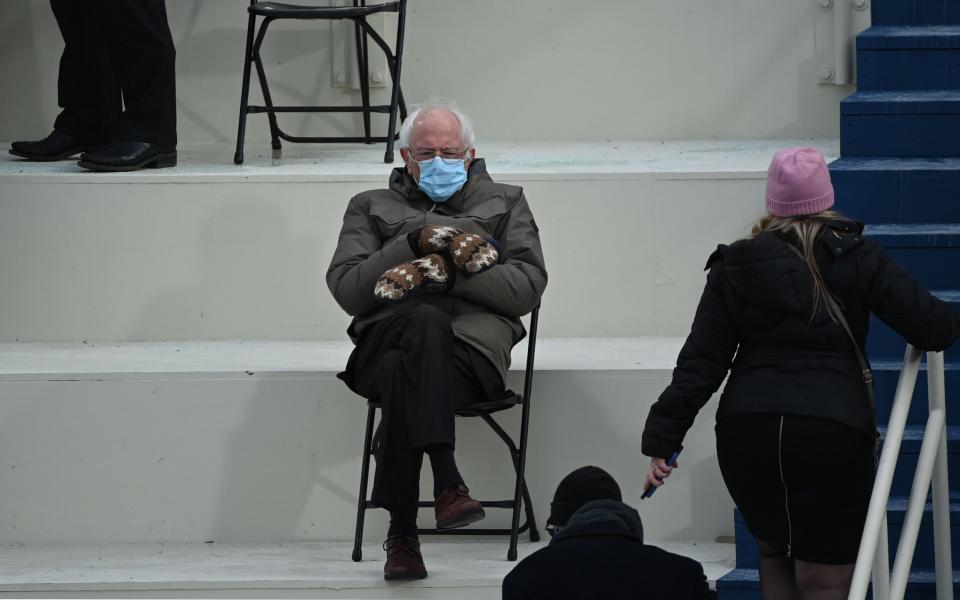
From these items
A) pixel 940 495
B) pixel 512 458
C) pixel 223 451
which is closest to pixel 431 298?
pixel 512 458

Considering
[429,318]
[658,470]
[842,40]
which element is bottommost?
[658,470]

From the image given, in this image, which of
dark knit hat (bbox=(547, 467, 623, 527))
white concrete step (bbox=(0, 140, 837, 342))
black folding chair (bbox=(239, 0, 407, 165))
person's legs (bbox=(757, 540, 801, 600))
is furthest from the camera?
black folding chair (bbox=(239, 0, 407, 165))

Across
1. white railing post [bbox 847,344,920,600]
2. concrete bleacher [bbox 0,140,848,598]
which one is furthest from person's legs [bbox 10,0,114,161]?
white railing post [bbox 847,344,920,600]

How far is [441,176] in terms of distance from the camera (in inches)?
169

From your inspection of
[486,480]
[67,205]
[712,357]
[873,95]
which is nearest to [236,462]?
[486,480]

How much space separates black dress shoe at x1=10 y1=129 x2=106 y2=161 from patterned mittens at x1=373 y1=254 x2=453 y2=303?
1765mm

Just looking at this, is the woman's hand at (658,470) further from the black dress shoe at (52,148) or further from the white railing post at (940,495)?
the black dress shoe at (52,148)

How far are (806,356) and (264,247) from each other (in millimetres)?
2140

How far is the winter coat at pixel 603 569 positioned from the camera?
8.44 ft

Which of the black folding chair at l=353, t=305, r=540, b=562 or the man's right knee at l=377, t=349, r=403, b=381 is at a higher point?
the man's right knee at l=377, t=349, r=403, b=381

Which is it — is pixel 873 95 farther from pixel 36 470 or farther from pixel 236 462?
pixel 36 470

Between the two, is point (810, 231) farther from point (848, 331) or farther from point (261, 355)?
point (261, 355)

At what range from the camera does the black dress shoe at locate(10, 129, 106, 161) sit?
5457 mm

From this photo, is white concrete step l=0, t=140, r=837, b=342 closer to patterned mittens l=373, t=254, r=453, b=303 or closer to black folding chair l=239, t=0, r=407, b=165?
black folding chair l=239, t=0, r=407, b=165
